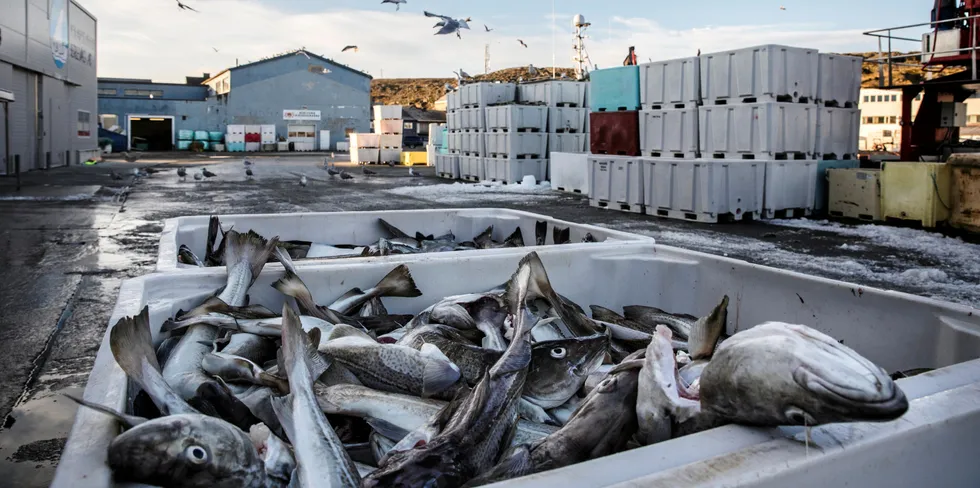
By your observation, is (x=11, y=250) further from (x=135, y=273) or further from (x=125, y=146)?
(x=125, y=146)

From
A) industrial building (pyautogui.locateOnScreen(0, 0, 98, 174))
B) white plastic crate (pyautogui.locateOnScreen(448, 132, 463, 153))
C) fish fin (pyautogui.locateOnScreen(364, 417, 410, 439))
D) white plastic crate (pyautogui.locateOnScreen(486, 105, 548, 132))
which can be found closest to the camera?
fish fin (pyautogui.locateOnScreen(364, 417, 410, 439))

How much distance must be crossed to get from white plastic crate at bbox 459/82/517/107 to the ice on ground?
2.78 meters

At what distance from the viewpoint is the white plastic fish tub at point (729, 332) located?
148 cm

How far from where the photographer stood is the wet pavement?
3.55 m

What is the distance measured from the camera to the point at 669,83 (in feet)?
46.8

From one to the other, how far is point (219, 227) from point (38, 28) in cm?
2666

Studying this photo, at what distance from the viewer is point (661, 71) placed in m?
14.4

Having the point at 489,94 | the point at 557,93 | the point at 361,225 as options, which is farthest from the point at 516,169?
the point at 361,225

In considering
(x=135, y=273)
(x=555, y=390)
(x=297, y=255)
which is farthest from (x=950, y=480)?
(x=135, y=273)

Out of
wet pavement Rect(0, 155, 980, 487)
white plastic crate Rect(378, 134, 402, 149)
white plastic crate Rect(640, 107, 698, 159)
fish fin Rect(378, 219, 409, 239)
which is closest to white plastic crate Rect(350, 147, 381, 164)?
white plastic crate Rect(378, 134, 402, 149)

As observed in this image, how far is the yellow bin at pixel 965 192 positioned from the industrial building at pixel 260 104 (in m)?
51.8

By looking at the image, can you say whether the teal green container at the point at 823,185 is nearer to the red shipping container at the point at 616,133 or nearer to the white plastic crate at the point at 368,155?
the red shipping container at the point at 616,133

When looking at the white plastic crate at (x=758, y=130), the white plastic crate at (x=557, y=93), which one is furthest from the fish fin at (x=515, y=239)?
the white plastic crate at (x=557, y=93)

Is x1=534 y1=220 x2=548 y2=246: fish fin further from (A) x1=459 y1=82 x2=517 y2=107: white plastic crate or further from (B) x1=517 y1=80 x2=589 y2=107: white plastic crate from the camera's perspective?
(A) x1=459 y1=82 x2=517 y2=107: white plastic crate
